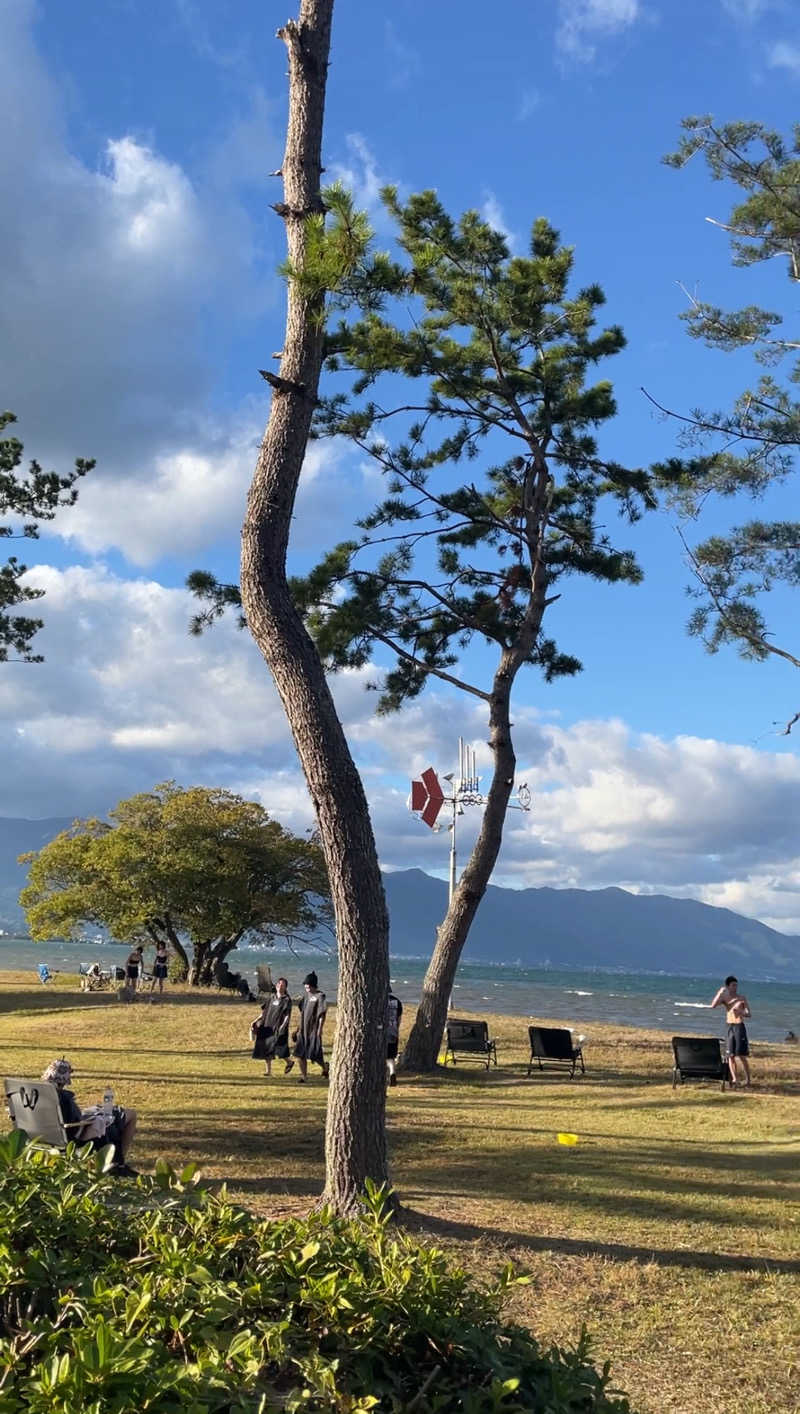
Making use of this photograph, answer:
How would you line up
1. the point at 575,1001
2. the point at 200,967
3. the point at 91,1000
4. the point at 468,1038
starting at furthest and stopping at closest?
1. the point at 575,1001
2. the point at 200,967
3. the point at 91,1000
4. the point at 468,1038

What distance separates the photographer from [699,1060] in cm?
1407

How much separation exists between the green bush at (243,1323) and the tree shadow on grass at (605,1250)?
386 cm

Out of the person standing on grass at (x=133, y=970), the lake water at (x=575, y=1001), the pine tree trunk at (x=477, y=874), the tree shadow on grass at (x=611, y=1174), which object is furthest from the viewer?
the lake water at (x=575, y=1001)

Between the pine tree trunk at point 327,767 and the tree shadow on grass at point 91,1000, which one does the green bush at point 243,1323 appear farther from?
the tree shadow on grass at point 91,1000

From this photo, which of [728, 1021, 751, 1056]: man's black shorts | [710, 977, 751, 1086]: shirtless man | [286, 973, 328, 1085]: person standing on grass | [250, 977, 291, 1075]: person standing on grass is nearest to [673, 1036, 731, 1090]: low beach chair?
[710, 977, 751, 1086]: shirtless man

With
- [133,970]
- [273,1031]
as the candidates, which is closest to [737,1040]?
[273,1031]

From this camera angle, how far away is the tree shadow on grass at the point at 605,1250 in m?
6.09

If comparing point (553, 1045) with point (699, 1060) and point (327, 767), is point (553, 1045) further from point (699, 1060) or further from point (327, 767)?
point (327, 767)

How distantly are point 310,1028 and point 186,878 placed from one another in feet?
62.9

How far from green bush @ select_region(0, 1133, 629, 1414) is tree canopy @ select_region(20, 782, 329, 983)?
99.0ft

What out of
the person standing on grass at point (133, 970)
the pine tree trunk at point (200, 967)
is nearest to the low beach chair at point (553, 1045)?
the person standing on grass at point (133, 970)

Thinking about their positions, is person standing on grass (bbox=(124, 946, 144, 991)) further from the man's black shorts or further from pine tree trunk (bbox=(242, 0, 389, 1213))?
pine tree trunk (bbox=(242, 0, 389, 1213))

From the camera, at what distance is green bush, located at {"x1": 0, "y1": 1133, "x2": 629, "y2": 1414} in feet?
6.14

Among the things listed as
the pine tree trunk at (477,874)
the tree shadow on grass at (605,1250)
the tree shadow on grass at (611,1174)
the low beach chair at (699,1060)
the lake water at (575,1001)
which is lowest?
the lake water at (575,1001)
